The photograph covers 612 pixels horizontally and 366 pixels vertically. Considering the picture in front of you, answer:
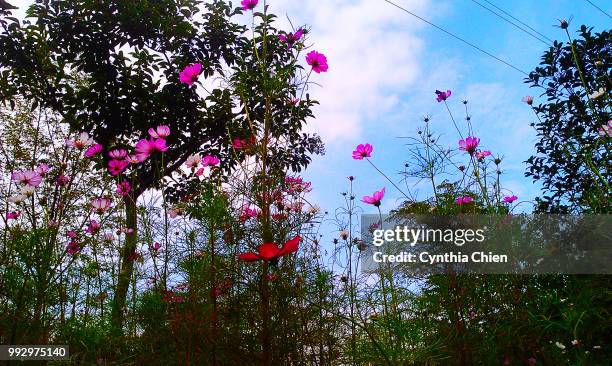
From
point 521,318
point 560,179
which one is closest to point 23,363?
point 521,318

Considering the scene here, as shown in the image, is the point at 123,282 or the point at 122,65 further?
the point at 122,65

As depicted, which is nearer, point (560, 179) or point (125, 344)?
point (125, 344)

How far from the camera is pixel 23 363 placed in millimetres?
3033

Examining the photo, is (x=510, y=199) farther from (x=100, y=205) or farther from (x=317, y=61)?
(x=100, y=205)

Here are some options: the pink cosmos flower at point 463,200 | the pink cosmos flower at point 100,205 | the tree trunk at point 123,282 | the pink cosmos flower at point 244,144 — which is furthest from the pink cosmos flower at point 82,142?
the pink cosmos flower at point 463,200

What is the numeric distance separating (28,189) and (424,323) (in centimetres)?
263

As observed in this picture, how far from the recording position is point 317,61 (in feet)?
9.16

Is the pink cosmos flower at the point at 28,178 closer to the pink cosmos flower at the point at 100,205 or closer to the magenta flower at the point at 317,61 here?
the pink cosmos flower at the point at 100,205

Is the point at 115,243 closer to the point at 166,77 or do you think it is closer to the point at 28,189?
the point at 28,189

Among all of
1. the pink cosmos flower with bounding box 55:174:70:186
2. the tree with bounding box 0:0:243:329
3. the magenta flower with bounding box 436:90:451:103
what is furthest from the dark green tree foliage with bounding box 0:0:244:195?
the magenta flower with bounding box 436:90:451:103

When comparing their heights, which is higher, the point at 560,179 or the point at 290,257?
the point at 560,179

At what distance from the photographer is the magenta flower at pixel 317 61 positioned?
2779 millimetres

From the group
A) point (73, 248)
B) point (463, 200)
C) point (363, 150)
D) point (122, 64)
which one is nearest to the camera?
point (363, 150)

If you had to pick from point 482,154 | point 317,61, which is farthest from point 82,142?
point 482,154
